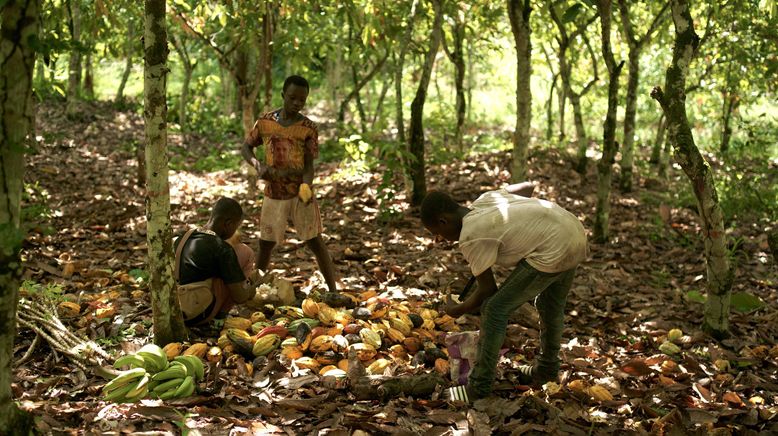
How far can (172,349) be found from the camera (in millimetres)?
3346

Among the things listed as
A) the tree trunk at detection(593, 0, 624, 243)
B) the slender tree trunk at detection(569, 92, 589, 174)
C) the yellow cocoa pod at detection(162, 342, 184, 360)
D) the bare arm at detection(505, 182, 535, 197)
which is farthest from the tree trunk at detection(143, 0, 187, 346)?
the slender tree trunk at detection(569, 92, 589, 174)

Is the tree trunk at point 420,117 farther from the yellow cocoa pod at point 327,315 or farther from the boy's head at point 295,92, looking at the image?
the yellow cocoa pod at point 327,315

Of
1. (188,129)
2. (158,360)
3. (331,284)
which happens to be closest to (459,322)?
(331,284)

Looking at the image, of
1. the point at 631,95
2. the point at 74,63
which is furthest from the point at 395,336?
the point at 74,63

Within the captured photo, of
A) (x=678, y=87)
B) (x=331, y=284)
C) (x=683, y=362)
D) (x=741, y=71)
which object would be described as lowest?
(x=683, y=362)

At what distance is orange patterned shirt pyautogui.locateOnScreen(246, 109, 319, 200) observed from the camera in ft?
14.4

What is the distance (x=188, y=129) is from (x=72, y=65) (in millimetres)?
3039

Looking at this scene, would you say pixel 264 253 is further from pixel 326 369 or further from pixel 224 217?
pixel 326 369

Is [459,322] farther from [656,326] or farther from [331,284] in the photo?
[656,326]

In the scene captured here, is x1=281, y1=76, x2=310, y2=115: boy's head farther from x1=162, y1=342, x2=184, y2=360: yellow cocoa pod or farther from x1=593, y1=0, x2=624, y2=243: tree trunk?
x1=593, y1=0, x2=624, y2=243: tree trunk

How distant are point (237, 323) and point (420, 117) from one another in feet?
10.9

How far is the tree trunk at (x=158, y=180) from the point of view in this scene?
305cm

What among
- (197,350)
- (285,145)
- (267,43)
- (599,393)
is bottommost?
(599,393)

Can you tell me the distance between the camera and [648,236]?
675cm
